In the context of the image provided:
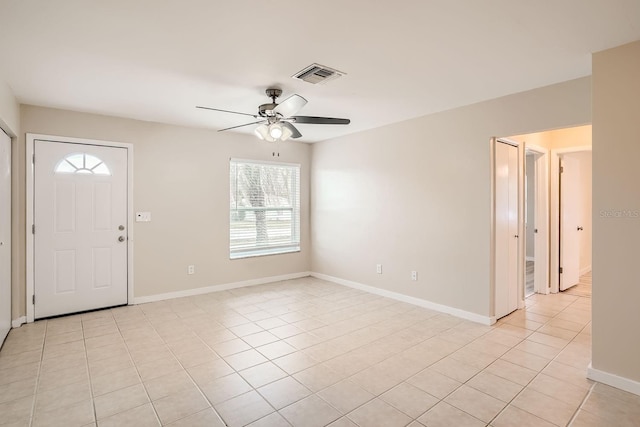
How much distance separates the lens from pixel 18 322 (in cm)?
365

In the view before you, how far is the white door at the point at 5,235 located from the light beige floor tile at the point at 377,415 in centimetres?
332

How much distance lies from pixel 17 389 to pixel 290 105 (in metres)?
3.00

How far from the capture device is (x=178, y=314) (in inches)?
159

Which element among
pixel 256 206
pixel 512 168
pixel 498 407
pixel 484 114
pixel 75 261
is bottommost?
pixel 498 407

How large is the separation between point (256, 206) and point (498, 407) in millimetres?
4278

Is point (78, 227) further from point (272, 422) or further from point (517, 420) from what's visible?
point (517, 420)

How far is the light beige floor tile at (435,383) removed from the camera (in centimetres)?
237

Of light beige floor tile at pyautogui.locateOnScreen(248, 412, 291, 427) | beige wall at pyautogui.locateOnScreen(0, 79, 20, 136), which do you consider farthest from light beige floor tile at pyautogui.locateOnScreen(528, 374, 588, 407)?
beige wall at pyautogui.locateOnScreen(0, 79, 20, 136)

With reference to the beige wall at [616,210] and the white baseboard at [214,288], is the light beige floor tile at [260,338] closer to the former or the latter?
the white baseboard at [214,288]

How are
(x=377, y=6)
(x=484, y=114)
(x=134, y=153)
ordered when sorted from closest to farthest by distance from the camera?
(x=377, y=6) < (x=484, y=114) < (x=134, y=153)

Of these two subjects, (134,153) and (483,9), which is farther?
Answer: (134,153)

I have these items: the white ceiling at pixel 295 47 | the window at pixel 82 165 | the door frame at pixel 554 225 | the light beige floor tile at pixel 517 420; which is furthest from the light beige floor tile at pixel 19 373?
the door frame at pixel 554 225

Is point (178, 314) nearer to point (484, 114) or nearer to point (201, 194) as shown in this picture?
point (201, 194)

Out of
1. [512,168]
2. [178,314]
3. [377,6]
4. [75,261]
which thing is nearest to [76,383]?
[178,314]
